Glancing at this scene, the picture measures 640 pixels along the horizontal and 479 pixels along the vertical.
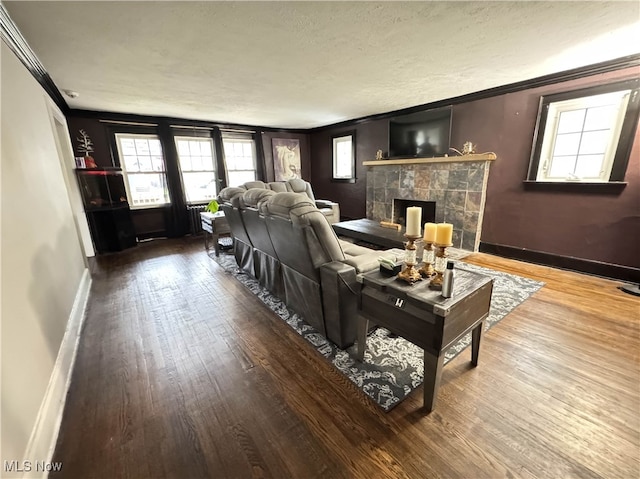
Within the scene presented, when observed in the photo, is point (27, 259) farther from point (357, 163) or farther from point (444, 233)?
point (357, 163)

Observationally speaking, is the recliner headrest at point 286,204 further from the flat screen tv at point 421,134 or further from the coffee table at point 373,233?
the flat screen tv at point 421,134

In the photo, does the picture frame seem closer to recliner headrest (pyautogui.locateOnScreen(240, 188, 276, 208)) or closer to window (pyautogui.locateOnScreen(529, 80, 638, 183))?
recliner headrest (pyautogui.locateOnScreen(240, 188, 276, 208))

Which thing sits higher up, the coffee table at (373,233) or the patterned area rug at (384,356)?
the coffee table at (373,233)

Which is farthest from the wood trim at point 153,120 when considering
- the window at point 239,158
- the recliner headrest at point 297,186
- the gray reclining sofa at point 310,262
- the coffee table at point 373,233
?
the gray reclining sofa at point 310,262

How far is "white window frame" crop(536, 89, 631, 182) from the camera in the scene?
2.76 metres

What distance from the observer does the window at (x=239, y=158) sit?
19.6 ft

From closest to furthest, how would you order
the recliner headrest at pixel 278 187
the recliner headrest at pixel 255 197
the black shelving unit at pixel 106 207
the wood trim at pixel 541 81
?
the recliner headrest at pixel 255 197 < the wood trim at pixel 541 81 < the black shelving unit at pixel 106 207 < the recliner headrest at pixel 278 187

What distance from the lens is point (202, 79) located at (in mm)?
2988

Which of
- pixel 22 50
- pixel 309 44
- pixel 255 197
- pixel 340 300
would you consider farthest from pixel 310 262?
pixel 22 50

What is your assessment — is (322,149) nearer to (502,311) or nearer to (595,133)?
(595,133)

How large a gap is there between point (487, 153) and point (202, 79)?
3.86 metres

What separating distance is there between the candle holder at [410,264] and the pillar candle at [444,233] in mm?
112

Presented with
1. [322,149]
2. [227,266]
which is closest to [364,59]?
[227,266]

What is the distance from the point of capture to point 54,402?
56.2 inches
